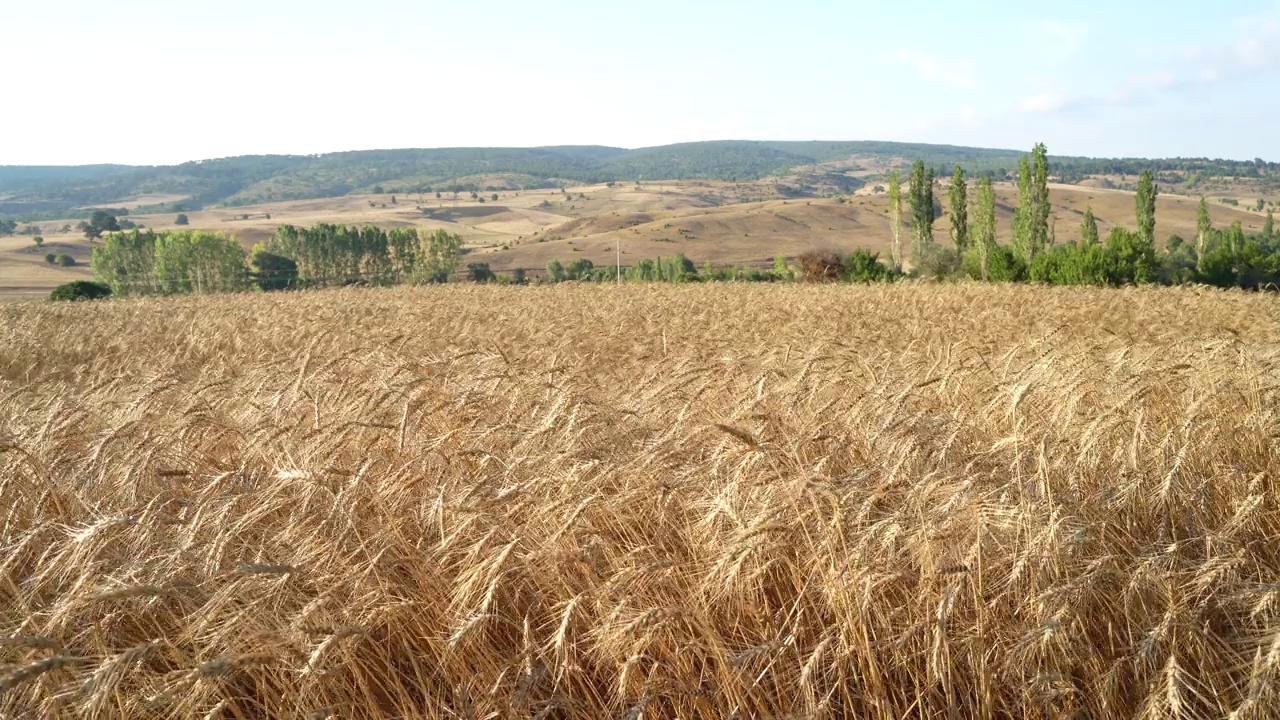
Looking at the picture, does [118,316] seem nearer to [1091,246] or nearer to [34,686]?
[34,686]

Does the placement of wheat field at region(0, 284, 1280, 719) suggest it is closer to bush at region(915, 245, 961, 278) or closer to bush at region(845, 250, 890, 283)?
bush at region(845, 250, 890, 283)

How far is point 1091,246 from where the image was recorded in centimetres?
3228

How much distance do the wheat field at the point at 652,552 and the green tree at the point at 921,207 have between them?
164ft

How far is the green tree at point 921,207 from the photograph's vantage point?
5297 centimetres

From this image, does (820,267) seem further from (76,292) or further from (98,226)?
(98,226)

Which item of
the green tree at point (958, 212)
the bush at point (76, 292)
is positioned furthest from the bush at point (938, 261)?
the bush at point (76, 292)

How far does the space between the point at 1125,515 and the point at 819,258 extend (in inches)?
1609

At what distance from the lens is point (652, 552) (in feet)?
10.2

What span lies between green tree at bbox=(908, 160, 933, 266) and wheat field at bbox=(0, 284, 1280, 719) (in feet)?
164

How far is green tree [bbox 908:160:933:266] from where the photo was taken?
52969 mm

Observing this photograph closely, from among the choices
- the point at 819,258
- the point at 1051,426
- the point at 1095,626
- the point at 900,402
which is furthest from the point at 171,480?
the point at 819,258

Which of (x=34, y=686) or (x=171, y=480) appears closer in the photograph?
(x=34, y=686)

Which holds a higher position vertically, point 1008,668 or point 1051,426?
point 1051,426

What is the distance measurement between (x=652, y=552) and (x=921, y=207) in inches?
2152
